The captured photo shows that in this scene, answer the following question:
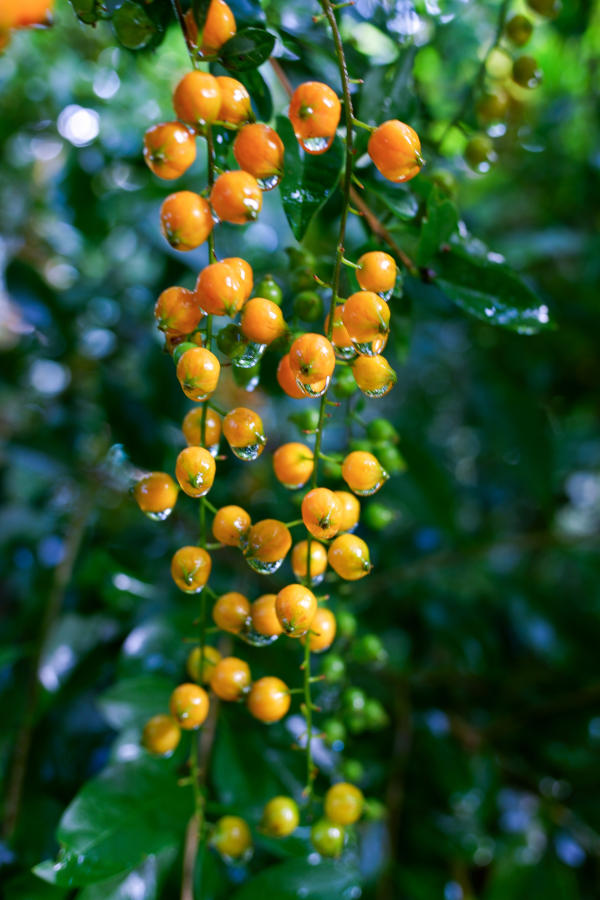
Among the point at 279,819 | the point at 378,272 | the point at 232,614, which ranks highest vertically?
the point at 378,272

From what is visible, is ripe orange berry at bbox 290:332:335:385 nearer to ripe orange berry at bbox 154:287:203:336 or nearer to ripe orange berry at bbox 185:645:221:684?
ripe orange berry at bbox 154:287:203:336

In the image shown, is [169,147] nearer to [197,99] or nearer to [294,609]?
[197,99]

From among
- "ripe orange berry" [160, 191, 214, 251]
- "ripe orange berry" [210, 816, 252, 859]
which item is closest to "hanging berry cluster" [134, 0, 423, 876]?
"ripe orange berry" [160, 191, 214, 251]

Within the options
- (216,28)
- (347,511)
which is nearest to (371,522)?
(347,511)

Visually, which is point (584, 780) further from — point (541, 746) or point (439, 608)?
point (439, 608)

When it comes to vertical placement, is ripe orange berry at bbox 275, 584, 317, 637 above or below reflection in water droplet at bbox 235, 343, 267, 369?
below

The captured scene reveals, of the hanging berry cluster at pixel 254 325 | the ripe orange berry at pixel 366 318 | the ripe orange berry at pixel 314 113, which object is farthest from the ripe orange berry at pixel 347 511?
the ripe orange berry at pixel 314 113
